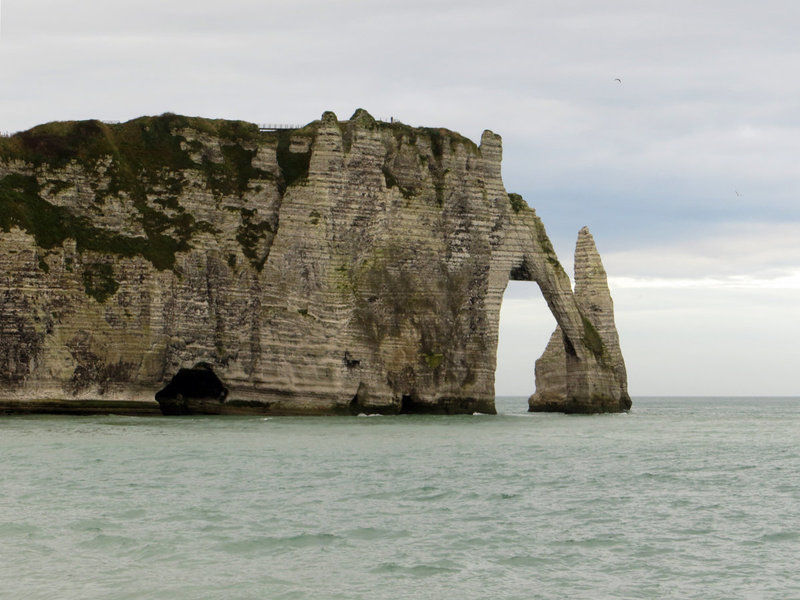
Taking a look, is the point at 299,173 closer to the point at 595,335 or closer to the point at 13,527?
the point at 595,335

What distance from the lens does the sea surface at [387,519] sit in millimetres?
18969

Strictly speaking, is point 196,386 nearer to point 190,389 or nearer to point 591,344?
point 190,389

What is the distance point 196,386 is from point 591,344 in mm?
27065

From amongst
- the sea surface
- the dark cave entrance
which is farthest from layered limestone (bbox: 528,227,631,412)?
the sea surface

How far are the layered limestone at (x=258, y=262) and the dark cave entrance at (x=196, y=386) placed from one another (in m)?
0.29

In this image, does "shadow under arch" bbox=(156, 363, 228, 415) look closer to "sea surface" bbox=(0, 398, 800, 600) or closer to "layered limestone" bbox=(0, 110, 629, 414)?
"layered limestone" bbox=(0, 110, 629, 414)

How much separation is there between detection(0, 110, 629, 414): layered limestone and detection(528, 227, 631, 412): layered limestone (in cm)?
791

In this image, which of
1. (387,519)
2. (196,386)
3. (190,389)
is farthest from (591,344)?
(387,519)

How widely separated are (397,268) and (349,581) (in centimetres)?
4976

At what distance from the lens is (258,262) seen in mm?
68375

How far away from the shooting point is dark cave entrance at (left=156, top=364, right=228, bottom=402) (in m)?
66.3

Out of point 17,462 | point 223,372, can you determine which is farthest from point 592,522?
point 223,372

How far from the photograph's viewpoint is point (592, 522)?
25234 millimetres

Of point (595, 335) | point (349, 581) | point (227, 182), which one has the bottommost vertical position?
point (349, 581)
